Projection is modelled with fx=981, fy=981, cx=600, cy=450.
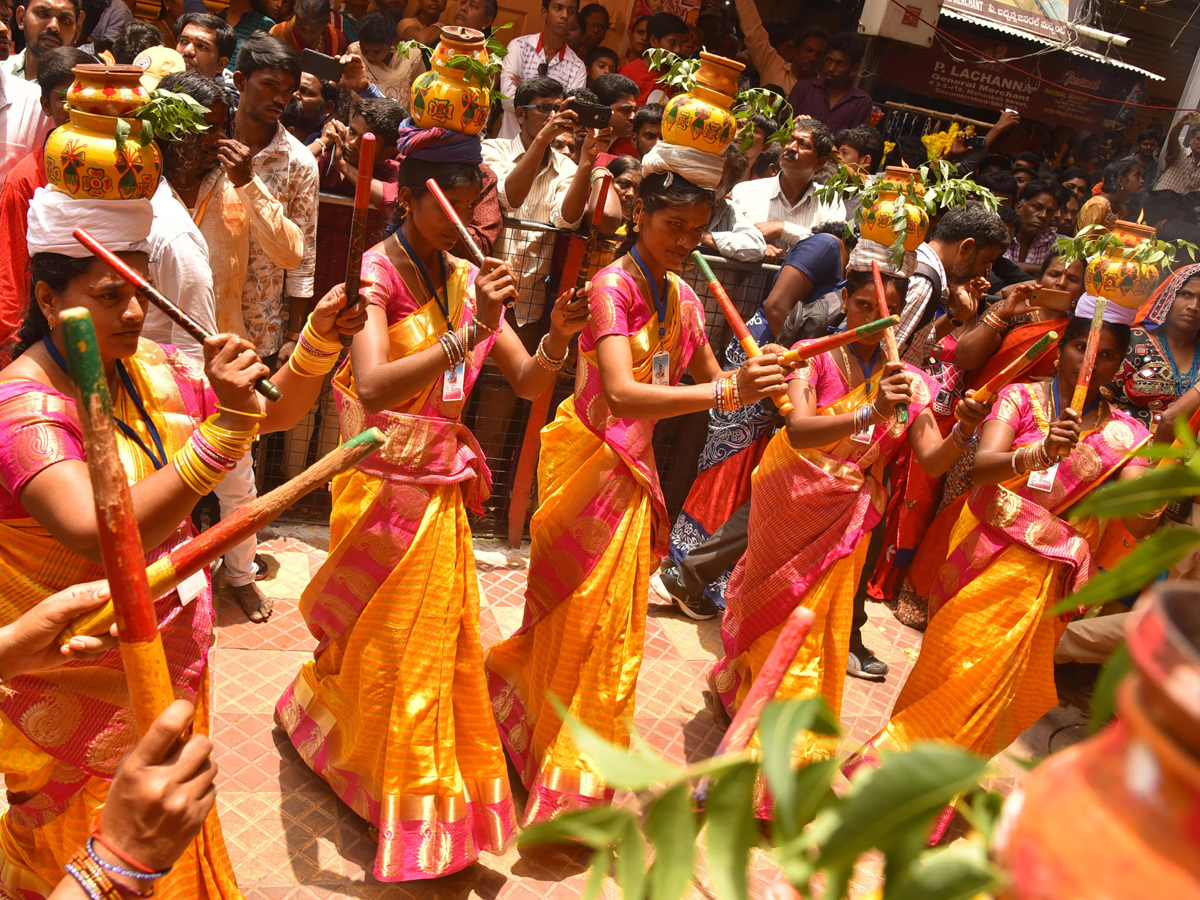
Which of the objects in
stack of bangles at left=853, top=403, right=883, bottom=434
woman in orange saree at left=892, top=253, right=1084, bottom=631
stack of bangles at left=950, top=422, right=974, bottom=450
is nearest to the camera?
stack of bangles at left=853, top=403, right=883, bottom=434

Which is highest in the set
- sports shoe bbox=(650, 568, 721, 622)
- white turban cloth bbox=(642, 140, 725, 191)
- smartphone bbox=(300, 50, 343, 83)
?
white turban cloth bbox=(642, 140, 725, 191)

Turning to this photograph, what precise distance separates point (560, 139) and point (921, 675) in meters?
3.16

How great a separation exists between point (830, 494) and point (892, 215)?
3.64 feet

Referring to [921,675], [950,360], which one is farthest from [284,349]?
[950,360]

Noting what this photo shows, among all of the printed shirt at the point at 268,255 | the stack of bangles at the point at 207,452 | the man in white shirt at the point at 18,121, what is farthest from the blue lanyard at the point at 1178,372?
the man in white shirt at the point at 18,121

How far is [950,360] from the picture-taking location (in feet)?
17.1

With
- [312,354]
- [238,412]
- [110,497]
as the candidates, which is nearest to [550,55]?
[312,354]

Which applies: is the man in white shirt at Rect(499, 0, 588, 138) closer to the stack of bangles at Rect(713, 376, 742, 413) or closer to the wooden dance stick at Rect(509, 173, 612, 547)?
the wooden dance stick at Rect(509, 173, 612, 547)

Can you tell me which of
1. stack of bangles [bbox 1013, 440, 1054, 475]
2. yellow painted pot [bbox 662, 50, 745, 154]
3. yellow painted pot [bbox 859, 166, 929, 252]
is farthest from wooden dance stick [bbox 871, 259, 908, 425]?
yellow painted pot [bbox 662, 50, 745, 154]

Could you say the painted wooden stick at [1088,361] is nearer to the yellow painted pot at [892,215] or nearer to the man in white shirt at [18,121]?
the yellow painted pot at [892,215]

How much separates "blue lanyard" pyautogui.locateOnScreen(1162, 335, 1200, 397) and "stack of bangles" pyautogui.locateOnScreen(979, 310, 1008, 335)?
2.38 feet

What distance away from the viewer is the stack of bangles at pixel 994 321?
193 inches

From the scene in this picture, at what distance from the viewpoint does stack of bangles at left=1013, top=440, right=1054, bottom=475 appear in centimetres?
341

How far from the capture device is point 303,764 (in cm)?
336
